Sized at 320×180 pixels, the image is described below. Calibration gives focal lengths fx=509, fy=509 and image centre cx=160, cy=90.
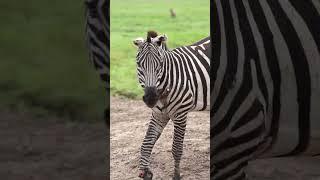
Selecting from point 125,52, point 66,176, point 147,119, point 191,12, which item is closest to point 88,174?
point 66,176

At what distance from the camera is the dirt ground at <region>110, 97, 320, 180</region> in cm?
447

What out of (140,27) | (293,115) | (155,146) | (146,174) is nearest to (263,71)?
(293,115)

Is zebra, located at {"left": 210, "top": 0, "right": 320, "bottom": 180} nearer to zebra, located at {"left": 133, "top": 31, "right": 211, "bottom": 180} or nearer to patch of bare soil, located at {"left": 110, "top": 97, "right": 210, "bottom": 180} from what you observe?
zebra, located at {"left": 133, "top": 31, "right": 211, "bottom": 180}

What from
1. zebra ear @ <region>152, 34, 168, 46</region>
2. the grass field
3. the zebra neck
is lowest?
the zebra neck

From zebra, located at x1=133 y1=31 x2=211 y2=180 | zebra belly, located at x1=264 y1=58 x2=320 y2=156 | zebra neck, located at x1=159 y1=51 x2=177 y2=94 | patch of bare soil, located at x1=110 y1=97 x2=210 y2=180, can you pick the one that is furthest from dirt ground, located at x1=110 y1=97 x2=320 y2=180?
zebra belly, located at x1=264 y1=58 x2=320 y2=156

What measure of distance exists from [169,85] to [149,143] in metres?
0.55

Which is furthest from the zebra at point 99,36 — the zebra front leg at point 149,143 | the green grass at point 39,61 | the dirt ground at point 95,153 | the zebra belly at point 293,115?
the green grass at point 39,61

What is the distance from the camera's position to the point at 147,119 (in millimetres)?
6863

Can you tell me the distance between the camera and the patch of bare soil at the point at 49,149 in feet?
15.2

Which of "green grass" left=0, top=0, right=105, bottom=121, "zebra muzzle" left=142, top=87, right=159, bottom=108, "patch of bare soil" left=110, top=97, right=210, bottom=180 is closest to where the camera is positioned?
"zebra muzzle" left=142, top=87, right=159, bottom=108

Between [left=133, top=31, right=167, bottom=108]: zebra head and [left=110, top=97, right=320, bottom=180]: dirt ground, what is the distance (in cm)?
98

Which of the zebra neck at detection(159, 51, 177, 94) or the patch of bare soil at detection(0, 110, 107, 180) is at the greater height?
the zebra neck at detection(159, 51, 177, 94)

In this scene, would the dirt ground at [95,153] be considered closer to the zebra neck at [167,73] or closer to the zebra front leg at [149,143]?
the zebra front leg at [149,143]

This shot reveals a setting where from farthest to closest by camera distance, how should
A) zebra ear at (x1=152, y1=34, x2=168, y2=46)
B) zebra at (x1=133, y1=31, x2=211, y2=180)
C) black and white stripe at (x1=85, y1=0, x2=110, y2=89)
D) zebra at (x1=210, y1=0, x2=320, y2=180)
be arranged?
zebra ear at (x1=152, y1=34, x2=168, y2=46) → zebra at (x1=133, y1=31, x2=211, y2=180) → black and white stripe at (x1=85, y1=0, x2=110, y2=89) → zebra at (x1=210, y1=0, x2=320, y2=180)
